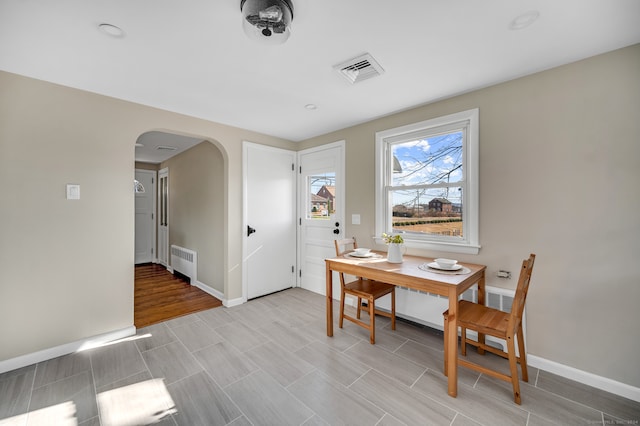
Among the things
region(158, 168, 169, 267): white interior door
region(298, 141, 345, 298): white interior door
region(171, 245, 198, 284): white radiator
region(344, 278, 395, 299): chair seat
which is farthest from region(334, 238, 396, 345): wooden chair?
region(158, 168, 169, 267): white interior door

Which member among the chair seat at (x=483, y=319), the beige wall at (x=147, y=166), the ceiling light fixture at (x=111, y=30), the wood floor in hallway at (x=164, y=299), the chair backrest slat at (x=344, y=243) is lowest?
the wood floor in hallway at (x=164, y=299)

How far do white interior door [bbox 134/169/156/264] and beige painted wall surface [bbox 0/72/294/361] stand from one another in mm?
3766

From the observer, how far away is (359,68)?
2.07 metres

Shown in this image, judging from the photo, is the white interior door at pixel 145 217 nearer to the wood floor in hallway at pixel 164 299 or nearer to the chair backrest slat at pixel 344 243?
the wood floor in hallway at pixel 164 299

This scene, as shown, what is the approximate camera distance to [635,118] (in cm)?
173

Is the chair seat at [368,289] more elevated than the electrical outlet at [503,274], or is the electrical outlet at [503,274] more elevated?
the electrical outlet at [503,274]

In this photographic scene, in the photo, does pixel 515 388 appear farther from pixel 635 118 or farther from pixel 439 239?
pixel 635 118

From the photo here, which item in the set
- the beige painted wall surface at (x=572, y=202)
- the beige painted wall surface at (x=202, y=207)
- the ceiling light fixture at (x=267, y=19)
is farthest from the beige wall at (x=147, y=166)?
the beige painted wall surface at (x=572, y=202)

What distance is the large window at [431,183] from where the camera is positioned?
8.11ft

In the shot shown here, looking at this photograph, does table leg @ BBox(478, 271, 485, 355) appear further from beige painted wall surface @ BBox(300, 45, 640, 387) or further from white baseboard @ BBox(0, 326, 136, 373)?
white baseboard @ BBox(0, 326, 136, 373)

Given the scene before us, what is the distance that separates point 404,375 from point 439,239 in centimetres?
136

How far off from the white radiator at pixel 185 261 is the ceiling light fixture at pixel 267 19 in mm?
3750

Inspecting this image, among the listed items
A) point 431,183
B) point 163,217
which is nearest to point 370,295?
point 431,183

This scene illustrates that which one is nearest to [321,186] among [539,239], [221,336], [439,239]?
[439,239]
